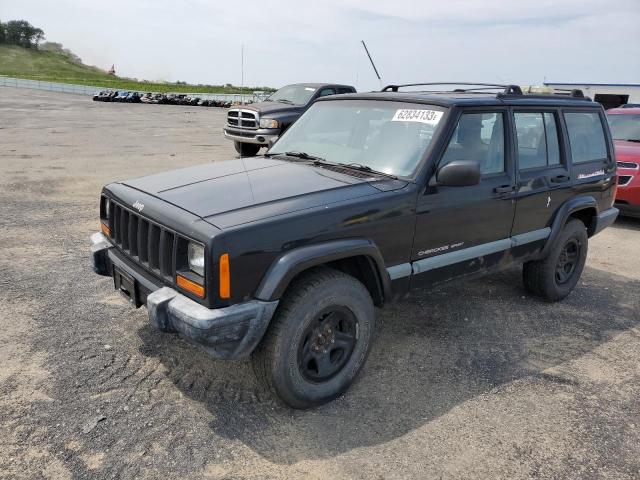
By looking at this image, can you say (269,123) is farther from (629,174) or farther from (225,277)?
(225,277)

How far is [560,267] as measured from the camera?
497cm

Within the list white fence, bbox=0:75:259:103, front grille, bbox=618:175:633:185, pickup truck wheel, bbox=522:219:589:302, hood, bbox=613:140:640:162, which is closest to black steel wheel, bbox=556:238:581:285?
pickup truck wheel, bbox=522:219:589:302

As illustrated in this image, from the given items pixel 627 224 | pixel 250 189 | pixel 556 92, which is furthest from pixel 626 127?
pixel 250 189

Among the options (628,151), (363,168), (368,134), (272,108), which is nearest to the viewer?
(363,168)

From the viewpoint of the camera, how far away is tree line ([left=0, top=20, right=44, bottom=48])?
10519 centimetres

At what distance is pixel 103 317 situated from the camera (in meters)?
4.14

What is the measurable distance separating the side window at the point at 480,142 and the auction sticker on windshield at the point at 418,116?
17 cm

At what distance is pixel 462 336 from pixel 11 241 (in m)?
4.87

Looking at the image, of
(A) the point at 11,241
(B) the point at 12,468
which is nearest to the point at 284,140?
(B) the point at 12,468

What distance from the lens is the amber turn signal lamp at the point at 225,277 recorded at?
264 cm

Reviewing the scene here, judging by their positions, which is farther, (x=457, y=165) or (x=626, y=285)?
(x=626, y=285)

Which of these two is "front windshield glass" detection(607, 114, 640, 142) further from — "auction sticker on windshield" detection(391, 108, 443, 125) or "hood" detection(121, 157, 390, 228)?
"hood" detection(121, 157, 390, 228)

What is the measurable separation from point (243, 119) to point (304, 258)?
10.4m

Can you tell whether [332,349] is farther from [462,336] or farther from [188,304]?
[462,336]
